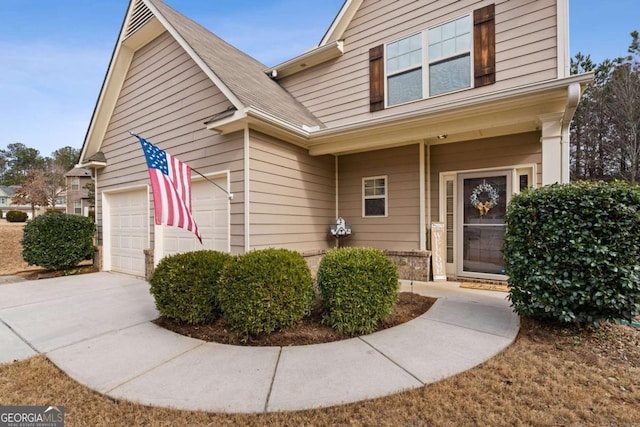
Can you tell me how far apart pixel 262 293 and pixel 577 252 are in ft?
11.6

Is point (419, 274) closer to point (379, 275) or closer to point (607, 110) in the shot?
point (379, 275)

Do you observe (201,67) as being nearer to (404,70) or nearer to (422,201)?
(404,70)

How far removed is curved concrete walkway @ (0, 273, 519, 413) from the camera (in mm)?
2438

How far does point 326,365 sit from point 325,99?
A: 6555 millimetres

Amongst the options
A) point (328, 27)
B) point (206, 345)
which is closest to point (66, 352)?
point (206, 345)

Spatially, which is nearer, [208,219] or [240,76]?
[208,219]

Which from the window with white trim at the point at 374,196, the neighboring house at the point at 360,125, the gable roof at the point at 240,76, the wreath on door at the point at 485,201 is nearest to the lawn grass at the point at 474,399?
the neighboring house at the point at 360,125

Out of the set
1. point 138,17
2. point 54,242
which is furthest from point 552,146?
point 54,242

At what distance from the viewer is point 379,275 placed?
3674mm

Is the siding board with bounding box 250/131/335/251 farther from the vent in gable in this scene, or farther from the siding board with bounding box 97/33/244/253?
the vent in gable

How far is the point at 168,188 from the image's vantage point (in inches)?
174

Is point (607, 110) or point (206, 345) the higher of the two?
point (607, 110)

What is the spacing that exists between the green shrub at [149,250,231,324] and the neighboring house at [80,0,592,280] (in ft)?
4.45

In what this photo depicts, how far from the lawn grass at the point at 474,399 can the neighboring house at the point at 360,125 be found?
2932 millimetres
